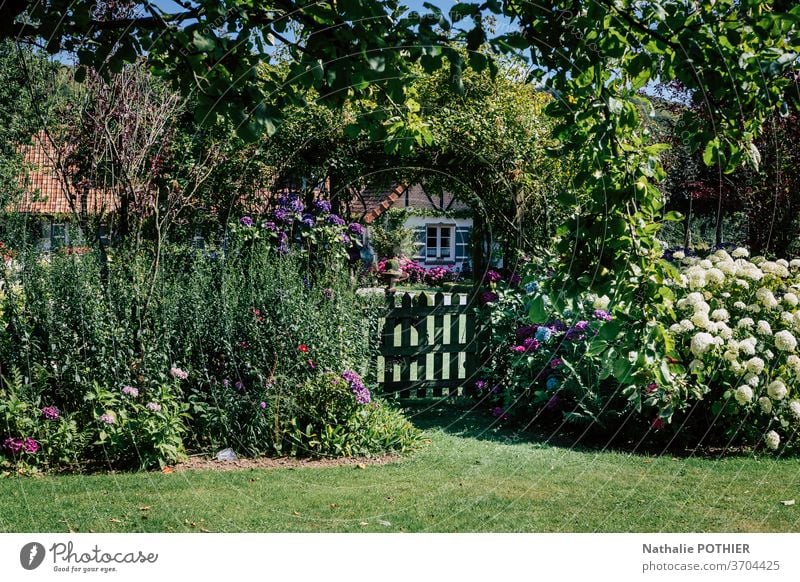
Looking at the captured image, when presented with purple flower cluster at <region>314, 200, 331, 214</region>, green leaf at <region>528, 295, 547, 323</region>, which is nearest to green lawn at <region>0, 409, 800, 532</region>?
green leaf at <region>528, 295, 547, 323</region>

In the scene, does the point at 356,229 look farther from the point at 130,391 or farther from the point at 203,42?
the point at 203,42

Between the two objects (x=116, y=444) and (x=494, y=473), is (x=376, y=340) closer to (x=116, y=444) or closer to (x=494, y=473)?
(x=494, y=473)

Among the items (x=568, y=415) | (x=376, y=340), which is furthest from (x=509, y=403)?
(x=376, y=340)

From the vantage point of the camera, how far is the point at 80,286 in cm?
503

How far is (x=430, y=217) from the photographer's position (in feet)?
31.0

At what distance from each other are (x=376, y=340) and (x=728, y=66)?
3939mm

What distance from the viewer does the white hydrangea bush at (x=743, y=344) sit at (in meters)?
5.07

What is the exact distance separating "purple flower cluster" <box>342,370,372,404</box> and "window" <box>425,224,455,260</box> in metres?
3.71

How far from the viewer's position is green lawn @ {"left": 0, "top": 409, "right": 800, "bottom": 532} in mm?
4012

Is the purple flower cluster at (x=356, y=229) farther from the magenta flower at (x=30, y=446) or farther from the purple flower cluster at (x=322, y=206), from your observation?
the magenta flower at (x=30, y=446)

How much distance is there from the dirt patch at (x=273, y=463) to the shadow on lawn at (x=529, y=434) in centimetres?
108

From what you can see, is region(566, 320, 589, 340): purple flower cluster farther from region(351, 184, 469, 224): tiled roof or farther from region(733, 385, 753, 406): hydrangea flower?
region(351, 184, 469, 224): tiled roof

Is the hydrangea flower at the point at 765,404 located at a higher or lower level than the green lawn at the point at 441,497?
higher

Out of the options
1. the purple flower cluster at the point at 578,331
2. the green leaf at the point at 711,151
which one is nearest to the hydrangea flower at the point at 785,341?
the purple flower cluster at the point at 578,331
